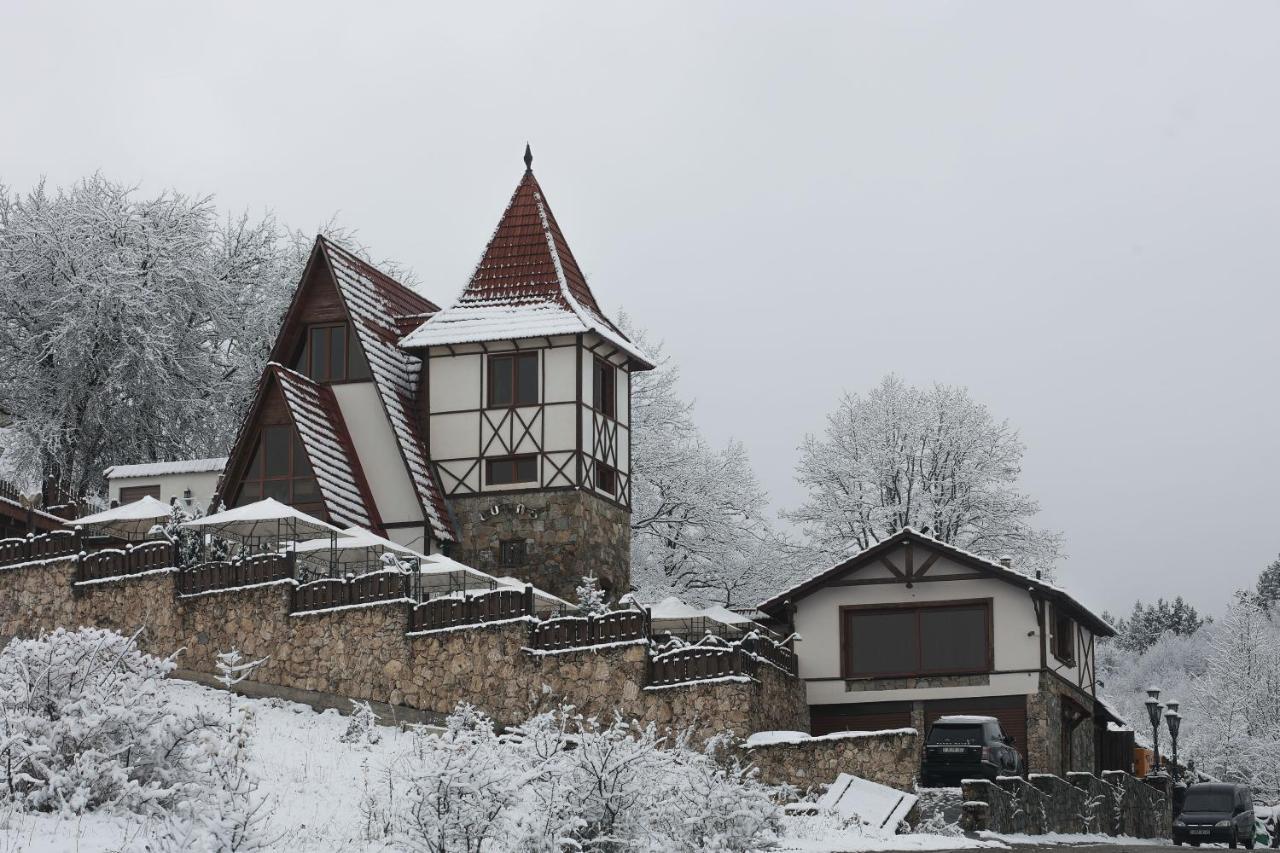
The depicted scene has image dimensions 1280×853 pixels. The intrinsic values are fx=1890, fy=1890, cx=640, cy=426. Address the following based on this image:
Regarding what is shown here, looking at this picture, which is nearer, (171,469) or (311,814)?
(311,814)

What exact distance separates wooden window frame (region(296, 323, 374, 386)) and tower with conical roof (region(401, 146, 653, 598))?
1.22 metres

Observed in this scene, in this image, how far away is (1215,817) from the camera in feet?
116

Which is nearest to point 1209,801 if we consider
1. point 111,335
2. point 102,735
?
point 102,735

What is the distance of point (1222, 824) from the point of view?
34.9 meters

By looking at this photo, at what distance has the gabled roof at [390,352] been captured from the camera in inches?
1628

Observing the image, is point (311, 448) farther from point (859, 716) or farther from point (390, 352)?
point (859, 716)

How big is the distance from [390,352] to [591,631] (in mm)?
13768

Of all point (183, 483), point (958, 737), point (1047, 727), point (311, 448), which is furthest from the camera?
point (183, 483)

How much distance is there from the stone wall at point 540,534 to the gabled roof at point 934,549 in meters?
4.46

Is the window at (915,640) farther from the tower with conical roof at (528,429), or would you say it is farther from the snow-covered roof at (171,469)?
the snow-covered roof at (171,469)

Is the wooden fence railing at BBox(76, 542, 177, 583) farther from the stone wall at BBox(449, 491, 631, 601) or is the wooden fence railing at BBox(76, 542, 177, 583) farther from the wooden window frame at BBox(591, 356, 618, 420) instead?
the wooden window frame at BBox(591, 356, 618, 420)

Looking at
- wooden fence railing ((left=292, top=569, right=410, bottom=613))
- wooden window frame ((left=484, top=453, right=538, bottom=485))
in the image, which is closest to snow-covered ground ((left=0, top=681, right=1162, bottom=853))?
wooden fence railing ((left=292, top=569, right=410, bottom=613))

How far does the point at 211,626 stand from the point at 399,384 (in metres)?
11.1

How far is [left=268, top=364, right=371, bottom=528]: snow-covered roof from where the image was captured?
39344 millimetres
